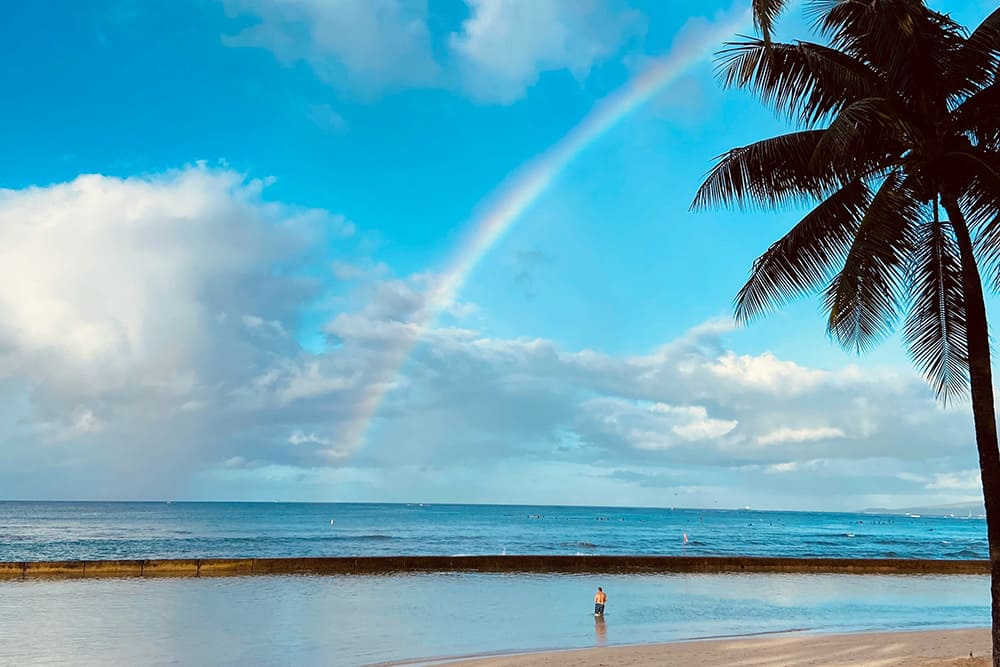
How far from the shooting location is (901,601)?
→ 2489cm

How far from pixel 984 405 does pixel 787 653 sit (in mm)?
7492

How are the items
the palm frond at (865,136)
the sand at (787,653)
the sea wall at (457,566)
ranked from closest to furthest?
1. the palm frond at (865,136)
2. the sand at (787,653)
3. the sea wall at (457,566)

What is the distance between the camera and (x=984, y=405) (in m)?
8.55

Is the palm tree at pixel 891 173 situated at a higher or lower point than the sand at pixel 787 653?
higher

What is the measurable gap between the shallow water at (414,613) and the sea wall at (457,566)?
4.60 feet

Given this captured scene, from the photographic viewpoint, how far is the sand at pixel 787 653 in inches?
516

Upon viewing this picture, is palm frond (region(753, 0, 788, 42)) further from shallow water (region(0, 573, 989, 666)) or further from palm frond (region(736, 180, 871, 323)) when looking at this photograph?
shallow water (region(0, 573, 989, 666))

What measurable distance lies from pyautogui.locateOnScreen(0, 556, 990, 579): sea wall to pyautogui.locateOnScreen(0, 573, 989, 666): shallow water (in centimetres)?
140

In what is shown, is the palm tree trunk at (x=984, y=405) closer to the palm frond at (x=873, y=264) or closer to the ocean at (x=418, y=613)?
the palm frond at (x=873, y=264)

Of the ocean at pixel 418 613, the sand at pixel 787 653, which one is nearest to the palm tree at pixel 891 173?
the sand at pixel 787 653

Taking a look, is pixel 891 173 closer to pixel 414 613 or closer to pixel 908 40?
pixel 908 40

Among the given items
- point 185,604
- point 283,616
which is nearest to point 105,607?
point 185,604

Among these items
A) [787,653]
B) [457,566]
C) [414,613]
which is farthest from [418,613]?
[457,566]

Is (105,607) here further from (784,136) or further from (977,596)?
(977,596)
